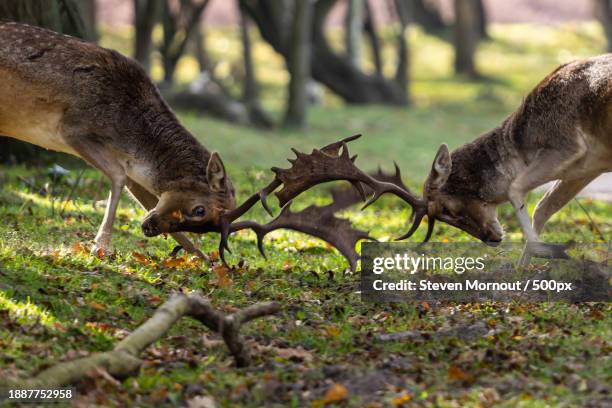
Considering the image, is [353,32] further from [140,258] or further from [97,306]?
[97,306]

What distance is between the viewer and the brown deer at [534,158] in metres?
10.1

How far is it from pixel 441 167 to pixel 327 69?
20.8m

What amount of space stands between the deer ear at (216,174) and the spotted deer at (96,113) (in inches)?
13.3

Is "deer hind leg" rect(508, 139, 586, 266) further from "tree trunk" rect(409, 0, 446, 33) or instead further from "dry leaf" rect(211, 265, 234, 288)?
"tree trunk" rect(409, 0, 446, 33)

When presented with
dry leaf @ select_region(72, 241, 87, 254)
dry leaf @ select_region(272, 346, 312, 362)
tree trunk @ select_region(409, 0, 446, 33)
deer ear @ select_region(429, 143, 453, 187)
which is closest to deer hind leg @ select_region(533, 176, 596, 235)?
deer ear @ select_region(429, 143, 453, 187)

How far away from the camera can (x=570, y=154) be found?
10.2 meters

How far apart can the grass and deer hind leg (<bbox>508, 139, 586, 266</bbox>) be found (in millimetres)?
1354

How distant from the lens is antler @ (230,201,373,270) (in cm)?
898

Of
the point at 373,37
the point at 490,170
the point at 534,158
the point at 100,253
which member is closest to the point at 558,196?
the point at 534,158

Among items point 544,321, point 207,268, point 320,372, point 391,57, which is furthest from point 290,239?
point 391,57

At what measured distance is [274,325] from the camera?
794cm

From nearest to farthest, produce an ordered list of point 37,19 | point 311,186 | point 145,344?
point 145,344 < point 311,186 < point 37,19

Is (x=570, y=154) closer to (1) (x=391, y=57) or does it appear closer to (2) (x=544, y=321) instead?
(2) (x=544, y=321)

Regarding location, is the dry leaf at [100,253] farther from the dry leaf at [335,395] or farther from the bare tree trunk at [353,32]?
the bare tree trunk at [353,32]
